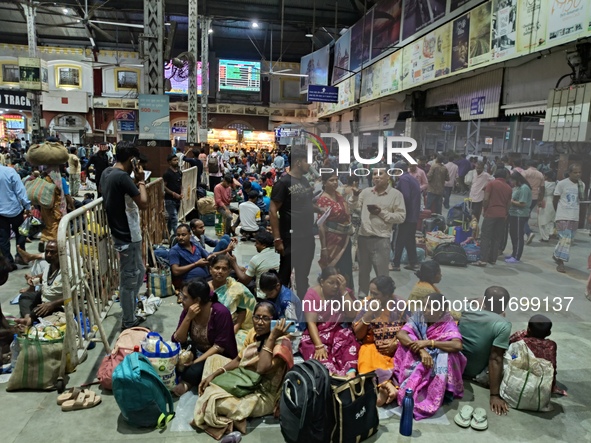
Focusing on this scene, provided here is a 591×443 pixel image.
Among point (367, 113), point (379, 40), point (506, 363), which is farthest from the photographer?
point (367, 113)

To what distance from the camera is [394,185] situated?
4105mm

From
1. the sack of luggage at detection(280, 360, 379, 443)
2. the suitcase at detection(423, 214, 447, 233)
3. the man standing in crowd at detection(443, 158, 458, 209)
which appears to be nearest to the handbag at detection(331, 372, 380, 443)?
the sack of luggage at detection(280, 360, 379, 443)

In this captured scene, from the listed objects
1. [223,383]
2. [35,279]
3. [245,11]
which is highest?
[245,11]

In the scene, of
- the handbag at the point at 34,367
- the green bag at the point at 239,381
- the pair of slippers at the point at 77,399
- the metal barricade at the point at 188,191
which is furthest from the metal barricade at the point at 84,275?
the metal barricade at the point at 188,191

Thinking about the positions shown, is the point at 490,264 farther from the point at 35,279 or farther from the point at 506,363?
the point at 35,279

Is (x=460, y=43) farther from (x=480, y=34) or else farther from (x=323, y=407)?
(x=323, y=407)

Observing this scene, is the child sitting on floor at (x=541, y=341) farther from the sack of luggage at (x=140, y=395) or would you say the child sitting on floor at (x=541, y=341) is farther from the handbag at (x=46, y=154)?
the handbag at (x=46, y=154)

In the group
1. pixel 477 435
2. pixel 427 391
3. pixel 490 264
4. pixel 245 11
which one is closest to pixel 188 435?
pixel 427 391

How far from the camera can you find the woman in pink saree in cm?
323

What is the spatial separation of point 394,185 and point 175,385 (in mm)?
2527

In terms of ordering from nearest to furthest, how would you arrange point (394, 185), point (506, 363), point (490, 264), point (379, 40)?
point (506, 363)
point (394, 185)
point (490, 264)
point (379, 40)

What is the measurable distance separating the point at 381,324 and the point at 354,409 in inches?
39.4

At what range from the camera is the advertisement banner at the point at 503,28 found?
7906mm

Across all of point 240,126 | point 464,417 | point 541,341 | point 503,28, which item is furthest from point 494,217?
point 240,126
